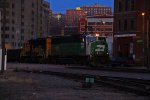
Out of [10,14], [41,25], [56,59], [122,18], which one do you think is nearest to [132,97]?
[56,59]

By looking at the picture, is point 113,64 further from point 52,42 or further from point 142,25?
point 142,25

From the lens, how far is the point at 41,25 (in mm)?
191875

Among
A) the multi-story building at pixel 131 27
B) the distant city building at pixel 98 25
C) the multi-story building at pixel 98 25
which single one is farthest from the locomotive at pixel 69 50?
the distant city building at pixel 98 25

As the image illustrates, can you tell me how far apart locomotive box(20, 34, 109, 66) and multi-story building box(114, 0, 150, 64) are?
14.0 metres

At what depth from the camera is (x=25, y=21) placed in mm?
182875

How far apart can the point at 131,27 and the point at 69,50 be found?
1947cm

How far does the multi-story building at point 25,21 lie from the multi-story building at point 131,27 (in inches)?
3334

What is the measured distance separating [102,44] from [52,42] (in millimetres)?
11561

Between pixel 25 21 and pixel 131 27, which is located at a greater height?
pixel 25 21

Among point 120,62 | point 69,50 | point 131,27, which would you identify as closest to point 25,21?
point 131,27

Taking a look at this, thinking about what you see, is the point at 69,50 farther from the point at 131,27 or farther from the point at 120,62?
the point at 131,27

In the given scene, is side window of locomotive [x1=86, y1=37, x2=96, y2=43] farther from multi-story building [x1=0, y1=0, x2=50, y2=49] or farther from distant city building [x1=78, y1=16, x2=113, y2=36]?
multi-story building [x1=0, y1=0, x2=50, y2=49]

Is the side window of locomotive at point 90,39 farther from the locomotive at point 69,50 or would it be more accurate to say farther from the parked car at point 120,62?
the parked car at point 120,62

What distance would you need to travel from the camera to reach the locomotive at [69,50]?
6544 cm
